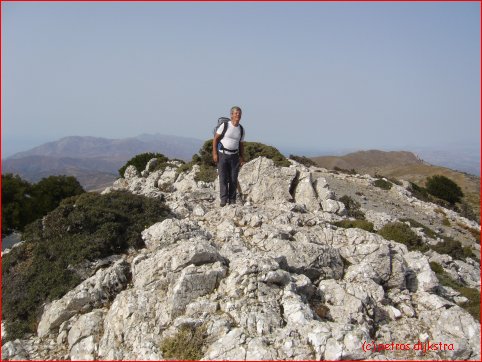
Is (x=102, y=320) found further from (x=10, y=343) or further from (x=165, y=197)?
(x=165, y=197)

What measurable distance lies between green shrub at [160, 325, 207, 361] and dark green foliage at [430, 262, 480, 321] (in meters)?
7.92

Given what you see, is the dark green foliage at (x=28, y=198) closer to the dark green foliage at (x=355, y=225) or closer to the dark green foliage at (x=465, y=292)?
the dark green foliage at (x=355, y=225)

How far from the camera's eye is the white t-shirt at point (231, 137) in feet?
46.1

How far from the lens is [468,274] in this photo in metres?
17.2

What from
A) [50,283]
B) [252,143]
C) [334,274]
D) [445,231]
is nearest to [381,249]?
[334,274]

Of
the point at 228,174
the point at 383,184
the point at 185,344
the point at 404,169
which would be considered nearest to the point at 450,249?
the point at 228,174

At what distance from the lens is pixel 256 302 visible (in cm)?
906

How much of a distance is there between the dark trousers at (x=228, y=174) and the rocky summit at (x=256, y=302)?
46.4 inches

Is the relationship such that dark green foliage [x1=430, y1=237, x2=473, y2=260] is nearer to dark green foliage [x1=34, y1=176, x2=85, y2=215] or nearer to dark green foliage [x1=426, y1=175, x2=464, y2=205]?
dark green foliage [x1=34, y1=176, x2=85, y2=215]

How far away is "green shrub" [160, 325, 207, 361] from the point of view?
7953 millimetres

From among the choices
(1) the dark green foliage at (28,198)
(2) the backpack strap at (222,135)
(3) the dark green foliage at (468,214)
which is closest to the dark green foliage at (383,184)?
(3) the dark green foliage at (468,214)

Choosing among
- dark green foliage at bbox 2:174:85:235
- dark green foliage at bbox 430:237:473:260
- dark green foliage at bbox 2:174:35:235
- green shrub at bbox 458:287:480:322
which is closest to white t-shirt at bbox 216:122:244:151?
green shrub at bbox 458:287:480:322

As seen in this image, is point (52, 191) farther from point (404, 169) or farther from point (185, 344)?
point (404, 169)

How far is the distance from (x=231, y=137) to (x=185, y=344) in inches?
311
